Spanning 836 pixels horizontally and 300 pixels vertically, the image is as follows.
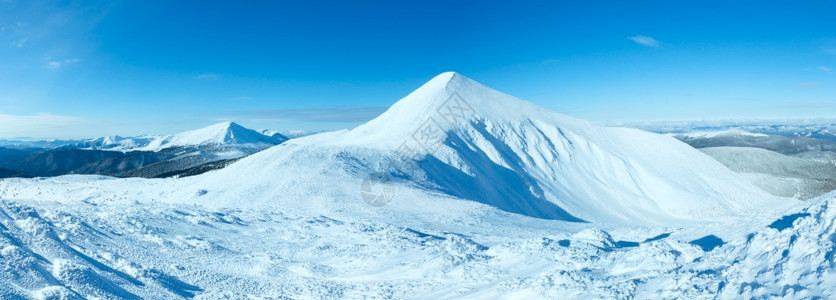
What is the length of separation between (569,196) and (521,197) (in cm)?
790

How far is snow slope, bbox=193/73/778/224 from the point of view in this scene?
110ft

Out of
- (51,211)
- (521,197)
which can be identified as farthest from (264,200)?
(521,197)

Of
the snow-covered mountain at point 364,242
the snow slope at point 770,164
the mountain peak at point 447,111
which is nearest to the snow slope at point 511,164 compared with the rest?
the mountain peak at point 447,111

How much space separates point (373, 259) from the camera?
45.8 ft

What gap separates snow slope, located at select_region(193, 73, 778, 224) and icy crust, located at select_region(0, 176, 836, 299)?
10458 millimetres

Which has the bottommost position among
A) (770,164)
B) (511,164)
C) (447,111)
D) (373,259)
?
(770,164)

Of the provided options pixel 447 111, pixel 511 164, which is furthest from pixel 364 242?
pixel 447 111

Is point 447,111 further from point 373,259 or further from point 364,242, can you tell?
point 373,259

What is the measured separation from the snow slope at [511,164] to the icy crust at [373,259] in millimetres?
10458

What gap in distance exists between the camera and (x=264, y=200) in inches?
978

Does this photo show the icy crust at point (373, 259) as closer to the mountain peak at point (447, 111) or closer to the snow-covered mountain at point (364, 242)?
the snow-covered mountain at point (364, 242)

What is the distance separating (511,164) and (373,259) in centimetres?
3779

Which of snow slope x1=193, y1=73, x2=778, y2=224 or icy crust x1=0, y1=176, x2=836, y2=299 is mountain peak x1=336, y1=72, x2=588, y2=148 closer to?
snow slope x1=193, y1=73, x2=778, y2=224

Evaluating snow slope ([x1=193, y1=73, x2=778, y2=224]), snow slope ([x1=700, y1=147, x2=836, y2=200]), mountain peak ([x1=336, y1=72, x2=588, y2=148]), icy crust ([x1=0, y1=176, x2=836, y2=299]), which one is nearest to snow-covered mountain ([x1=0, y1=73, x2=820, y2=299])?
icy crust ([x1=0, y1=176, x2=836, y2=299])
